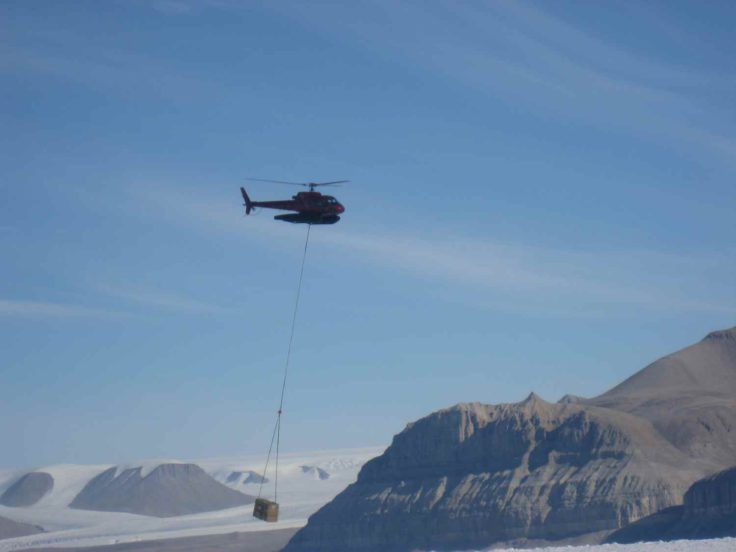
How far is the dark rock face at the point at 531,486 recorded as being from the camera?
17400cm

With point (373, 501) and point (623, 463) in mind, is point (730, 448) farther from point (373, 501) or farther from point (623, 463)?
point (373, 501)

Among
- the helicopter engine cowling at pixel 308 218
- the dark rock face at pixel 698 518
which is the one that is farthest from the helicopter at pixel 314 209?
the dark rock face at pixel 698 518

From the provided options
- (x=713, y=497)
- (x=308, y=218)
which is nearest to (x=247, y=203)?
(x=308, y=218)

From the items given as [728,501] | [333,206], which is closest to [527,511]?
[728,501]

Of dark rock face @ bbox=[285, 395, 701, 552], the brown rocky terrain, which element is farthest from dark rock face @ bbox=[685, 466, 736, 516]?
dark rock face @ bbox=[285, 395, 701, 552]

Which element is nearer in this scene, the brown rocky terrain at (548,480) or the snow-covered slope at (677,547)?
the snow-covered slope at (677,547)

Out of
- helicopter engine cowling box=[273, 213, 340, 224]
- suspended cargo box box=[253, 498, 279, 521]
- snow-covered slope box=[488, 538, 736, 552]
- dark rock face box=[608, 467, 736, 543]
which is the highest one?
helicopter engine cowling box=[273, 213, 340, 224]

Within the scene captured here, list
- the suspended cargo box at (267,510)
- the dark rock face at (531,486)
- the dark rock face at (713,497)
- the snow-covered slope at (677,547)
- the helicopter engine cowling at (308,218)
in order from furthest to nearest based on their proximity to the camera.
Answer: the dark rock face at (531,486) < the dark rock face at (713,497) < the helicopter engine cowling at (308,218) < the suspended cargo box at (267,510) < the snow-covered slope at (677,547)

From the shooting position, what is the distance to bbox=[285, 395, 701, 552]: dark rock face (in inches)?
6850

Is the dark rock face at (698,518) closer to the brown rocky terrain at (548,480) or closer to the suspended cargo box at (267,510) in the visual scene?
the brown rocky terrain at (548,480)

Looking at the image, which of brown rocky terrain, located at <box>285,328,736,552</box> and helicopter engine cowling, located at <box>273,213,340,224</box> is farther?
brown rocky terrain, located at <box>285,328,736,552</box>

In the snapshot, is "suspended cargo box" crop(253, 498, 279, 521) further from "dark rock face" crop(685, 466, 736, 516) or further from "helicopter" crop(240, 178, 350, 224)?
"dark rock face" crop(685, 466, 736, 516)

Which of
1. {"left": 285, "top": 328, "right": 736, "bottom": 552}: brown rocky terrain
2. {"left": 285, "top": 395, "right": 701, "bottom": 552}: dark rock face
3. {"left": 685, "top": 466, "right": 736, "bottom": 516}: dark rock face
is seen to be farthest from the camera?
{"left": 285, "top": 328, "right": 736, "bottom": 552}: brown rocky terrain

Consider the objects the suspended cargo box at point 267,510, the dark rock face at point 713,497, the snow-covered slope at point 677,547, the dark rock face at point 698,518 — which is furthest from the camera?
the dark rock face at point 713,497
